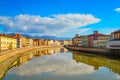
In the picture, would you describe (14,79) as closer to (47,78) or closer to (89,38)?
(47,78)

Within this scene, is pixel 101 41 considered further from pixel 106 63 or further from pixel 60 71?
pixel 60 71

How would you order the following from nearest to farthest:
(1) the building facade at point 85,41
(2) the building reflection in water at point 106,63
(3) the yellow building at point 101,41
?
1. (2) the building reflection in water at point 106,63
2. (3) the yellow building at point 101,41
3. (1) the building facade at point 85,41

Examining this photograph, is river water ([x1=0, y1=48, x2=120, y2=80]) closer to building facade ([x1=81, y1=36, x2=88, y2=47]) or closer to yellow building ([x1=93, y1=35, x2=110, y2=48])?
yellow building ([x1=93, y1=35, x2=110, y2=48])

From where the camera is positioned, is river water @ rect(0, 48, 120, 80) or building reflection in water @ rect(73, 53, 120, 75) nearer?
river water @ rect(0, 48, 120, 80)

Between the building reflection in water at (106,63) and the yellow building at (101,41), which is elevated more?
the yellow building at (101,41)

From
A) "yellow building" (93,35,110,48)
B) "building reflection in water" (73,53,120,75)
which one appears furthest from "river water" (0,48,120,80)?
"yellow building" (93,35,110,48)

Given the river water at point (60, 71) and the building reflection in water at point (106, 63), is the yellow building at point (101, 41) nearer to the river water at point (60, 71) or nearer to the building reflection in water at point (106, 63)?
the building reflection in water at point (106, 63)

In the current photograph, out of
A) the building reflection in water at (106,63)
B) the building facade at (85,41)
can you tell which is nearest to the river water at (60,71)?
the building reflection in water at (106,63)

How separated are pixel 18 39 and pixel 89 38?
46.6 meters

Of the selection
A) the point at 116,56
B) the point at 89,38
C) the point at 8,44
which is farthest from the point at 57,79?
the point at 89,38

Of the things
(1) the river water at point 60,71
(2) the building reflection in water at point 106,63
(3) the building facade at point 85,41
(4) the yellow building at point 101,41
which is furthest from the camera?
(3) the building facade at point 85,41

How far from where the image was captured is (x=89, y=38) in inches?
6004

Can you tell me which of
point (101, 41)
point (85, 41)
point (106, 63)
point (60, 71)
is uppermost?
point (85, 41)

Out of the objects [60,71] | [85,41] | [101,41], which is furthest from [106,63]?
[85,41]
